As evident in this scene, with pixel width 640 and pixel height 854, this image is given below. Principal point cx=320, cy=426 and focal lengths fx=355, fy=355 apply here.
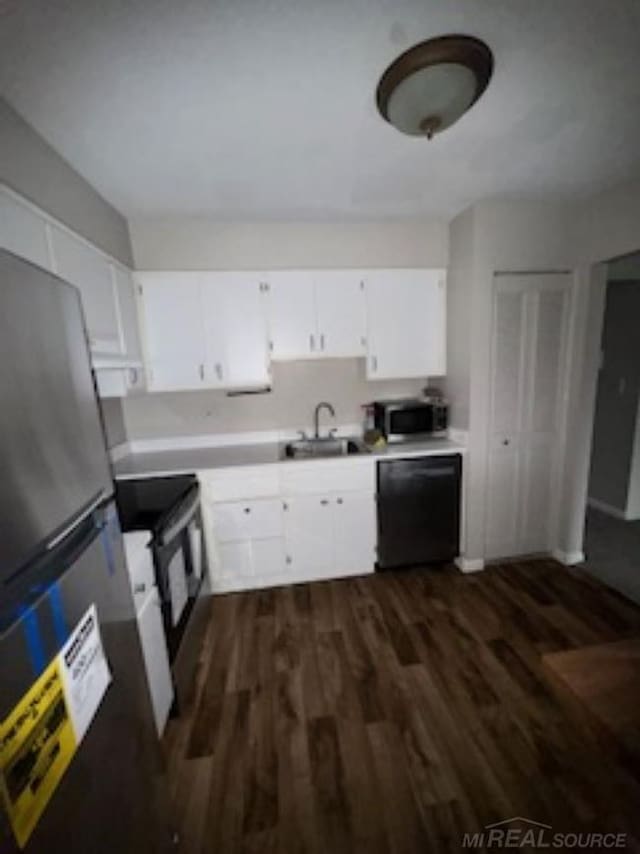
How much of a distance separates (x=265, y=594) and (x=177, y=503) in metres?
1.08

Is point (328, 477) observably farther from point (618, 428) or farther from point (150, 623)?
point (618, 428)

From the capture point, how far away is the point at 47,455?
635mm

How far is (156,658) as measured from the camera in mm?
1460

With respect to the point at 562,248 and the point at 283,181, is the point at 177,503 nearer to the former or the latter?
the point at 283,181

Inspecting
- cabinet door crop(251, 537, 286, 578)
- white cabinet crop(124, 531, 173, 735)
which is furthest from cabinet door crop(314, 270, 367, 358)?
white cabinet crop(124, 531, 173, 735)

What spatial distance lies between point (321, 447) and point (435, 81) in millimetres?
2087

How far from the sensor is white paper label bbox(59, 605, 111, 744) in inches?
24.0

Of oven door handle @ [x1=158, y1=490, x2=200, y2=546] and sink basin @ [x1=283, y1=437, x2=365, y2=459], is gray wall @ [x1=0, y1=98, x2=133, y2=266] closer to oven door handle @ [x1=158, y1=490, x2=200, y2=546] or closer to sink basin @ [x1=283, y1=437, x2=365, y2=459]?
oven door handle @ [x1=158, y1=490, x2=200, y2=546]

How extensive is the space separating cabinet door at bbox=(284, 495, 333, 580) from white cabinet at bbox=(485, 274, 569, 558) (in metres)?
1.18

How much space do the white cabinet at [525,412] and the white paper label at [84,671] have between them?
8.09ft

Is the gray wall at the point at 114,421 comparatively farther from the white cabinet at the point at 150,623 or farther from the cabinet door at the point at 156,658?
the cabinet door at the point at 156,658

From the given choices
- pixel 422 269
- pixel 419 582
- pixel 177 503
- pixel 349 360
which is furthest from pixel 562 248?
pixel 177 503

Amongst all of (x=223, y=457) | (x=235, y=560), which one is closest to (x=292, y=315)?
(x=223, y=457)

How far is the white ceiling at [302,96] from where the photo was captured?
97 centimetres
